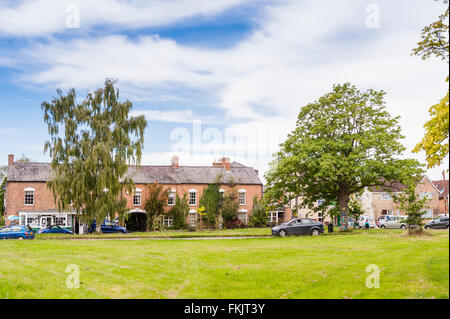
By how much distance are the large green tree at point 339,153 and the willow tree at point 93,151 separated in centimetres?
1518

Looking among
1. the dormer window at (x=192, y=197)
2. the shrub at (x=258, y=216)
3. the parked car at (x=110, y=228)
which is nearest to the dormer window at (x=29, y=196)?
the parked car at (x=110, y=228)

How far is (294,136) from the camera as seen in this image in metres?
38.2

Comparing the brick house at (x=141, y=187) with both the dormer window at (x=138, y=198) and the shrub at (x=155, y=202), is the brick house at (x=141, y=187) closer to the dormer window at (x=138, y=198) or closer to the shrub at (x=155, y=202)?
the dormer window at (x=138, y=198)

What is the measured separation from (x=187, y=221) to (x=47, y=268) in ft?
134

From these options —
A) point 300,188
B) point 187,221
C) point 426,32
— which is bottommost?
point 187,221

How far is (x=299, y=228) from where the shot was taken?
35.6 meters

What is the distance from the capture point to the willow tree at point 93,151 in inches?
1624

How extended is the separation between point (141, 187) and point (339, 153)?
30.4m

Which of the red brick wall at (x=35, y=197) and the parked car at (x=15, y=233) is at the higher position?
the red brick wall at (x=35, y=197)

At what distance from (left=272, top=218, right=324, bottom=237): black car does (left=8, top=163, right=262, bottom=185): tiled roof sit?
2323 cm

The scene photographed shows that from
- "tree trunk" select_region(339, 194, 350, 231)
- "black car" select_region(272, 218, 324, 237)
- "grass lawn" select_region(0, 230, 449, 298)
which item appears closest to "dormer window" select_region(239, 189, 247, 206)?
"tree trunk" select_region(339, 194, 350, 231)

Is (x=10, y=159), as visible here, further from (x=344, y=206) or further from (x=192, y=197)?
(x=344, y=206)

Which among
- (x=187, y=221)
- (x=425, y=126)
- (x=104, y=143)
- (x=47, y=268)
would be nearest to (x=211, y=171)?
(x=187, y=221)
